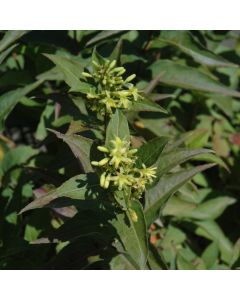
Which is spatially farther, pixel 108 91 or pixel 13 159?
pixel 13 159

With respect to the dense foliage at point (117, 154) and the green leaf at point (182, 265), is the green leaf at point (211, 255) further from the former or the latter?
the green leaf at point (182, 265)

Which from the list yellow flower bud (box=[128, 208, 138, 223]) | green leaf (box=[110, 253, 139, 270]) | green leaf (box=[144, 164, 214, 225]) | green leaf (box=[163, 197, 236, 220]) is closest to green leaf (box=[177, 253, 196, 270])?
green leaf (box=[163, 197, 236, 220])

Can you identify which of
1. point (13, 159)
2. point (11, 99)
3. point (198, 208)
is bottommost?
point (198, 208)

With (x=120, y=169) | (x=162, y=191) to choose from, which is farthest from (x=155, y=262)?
(x=120, y=169)

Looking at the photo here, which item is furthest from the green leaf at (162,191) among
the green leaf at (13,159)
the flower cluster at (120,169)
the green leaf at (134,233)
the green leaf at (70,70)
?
the green leaf at (13,159)

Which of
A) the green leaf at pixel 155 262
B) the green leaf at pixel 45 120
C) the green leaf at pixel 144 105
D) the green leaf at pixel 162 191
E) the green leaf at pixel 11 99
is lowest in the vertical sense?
the green leaf at pixel 155 262

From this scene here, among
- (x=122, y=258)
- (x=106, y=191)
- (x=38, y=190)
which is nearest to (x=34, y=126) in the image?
(x=38, y=190)

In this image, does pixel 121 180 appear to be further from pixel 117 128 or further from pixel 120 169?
pixel 117 128

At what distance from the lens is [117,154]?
1.16 meters

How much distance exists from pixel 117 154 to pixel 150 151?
0.20m

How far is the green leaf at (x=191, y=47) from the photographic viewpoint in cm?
205

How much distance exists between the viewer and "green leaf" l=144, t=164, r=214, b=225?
59.3 inches

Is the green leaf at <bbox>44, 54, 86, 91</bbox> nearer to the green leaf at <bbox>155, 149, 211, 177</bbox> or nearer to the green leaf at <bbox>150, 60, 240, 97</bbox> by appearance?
the green leaf at <bbox>155, 149, 211, 177</bbox>

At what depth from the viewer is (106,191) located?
131 cm
